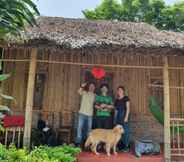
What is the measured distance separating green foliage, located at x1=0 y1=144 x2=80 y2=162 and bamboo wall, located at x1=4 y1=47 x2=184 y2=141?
2.69m

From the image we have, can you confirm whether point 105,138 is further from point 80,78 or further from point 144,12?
point 144,12

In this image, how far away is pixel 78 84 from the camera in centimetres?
1098

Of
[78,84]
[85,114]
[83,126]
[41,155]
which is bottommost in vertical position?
[41,155]

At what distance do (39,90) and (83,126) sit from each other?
91.1 inches

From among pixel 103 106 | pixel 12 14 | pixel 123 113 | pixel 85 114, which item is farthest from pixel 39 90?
pixel 12 14

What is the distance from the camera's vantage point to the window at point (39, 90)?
426 inches

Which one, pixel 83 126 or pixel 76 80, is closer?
pixel 83 126

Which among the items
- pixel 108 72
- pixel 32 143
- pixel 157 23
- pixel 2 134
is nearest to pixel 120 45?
pixel 108 72

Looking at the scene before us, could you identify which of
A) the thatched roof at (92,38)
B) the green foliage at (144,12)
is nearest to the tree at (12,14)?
the thatched roof at (92,38)

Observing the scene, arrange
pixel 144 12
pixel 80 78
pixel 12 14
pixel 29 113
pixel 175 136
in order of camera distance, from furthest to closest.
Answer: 1. pixel 144 12
2. pixel 80 78
3. pixel 175 136
4. pixel 29 113
5. pixel 12 14

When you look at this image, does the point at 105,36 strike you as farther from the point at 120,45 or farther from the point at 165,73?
the point at 165,73

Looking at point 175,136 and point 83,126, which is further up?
point 83,126

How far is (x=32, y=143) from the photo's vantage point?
916 cm

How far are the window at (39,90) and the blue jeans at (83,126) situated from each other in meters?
2.01
